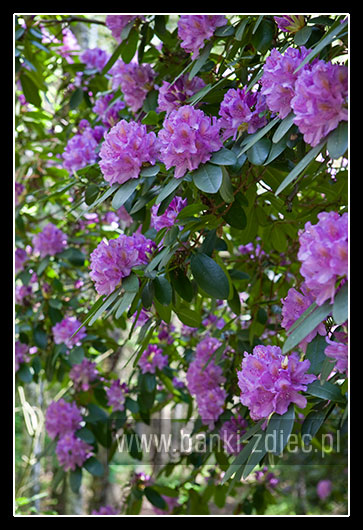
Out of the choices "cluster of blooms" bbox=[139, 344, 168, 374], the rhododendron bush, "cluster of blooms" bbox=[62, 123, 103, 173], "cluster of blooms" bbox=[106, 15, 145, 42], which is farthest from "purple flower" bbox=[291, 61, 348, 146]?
"cluster of blooms" bbox=[139, 344, 168, 374]

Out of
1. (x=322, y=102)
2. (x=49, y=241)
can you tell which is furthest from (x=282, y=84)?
(x=49, y=241)

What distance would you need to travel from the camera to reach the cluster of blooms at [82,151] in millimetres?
1666

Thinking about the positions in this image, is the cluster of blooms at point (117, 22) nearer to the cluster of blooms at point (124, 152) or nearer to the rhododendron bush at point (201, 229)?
the rhododendron bush at point (201, 229)

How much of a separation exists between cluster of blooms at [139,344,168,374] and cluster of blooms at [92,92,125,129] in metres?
0.80

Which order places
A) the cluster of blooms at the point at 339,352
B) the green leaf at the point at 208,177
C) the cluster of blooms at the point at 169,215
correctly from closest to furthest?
the cluster of blooms at the point at 339,352 < the green leaf at the point at 208,177 < the cluster of blooms at the point at 169,215

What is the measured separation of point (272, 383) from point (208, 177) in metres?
0.33

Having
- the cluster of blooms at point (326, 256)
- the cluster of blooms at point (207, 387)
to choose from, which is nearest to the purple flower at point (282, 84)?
the cluster of blooms at point (326, 256)

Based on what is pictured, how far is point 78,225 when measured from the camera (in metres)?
2.40

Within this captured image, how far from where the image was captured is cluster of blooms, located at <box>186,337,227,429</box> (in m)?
1.78

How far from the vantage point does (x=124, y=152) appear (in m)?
1.02

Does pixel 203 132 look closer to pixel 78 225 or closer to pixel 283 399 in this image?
pixel 283 399

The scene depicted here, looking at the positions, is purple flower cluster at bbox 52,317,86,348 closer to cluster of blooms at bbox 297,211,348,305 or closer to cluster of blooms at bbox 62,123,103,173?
cluster of blooms at bbox 62,123,103,173

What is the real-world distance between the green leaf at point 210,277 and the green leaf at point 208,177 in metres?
0.17

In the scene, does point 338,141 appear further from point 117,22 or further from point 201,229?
point 117,22
